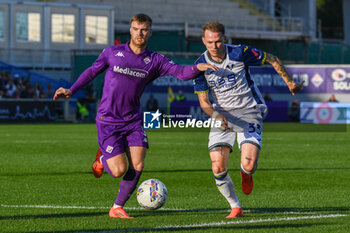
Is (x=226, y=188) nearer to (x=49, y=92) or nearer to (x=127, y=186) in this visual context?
(x=127, y=186)

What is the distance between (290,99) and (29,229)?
27.1m

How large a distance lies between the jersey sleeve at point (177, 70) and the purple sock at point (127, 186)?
1116 mm

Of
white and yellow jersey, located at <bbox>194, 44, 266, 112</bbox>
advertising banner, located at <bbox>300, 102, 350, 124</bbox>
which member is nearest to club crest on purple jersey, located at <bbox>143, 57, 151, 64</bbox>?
white and yellow jersey, located at <bbox>194, 44, 266, 112</bbox>

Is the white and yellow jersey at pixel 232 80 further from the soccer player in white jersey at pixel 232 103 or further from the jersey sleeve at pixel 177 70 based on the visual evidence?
the jersey sleeve at pixel 177 70

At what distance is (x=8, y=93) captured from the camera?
29.2 m

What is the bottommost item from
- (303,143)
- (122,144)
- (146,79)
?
(303,143)

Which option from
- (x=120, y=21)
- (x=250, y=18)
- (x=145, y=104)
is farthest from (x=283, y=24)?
(x=145, y=104)

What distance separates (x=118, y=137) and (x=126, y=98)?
1.43 ft

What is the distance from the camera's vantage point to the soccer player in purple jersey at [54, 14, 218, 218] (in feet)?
23.9

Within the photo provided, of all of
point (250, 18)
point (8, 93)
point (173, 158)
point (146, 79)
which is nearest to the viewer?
point (146, 79)

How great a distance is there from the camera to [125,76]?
7305mm

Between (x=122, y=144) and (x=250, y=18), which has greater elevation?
(x=250, y=18)

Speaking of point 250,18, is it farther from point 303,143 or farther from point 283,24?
point 303,143

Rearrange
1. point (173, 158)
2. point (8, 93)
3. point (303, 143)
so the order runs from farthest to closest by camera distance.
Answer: point (8, 93), point (303, 143), point (173, 158)
